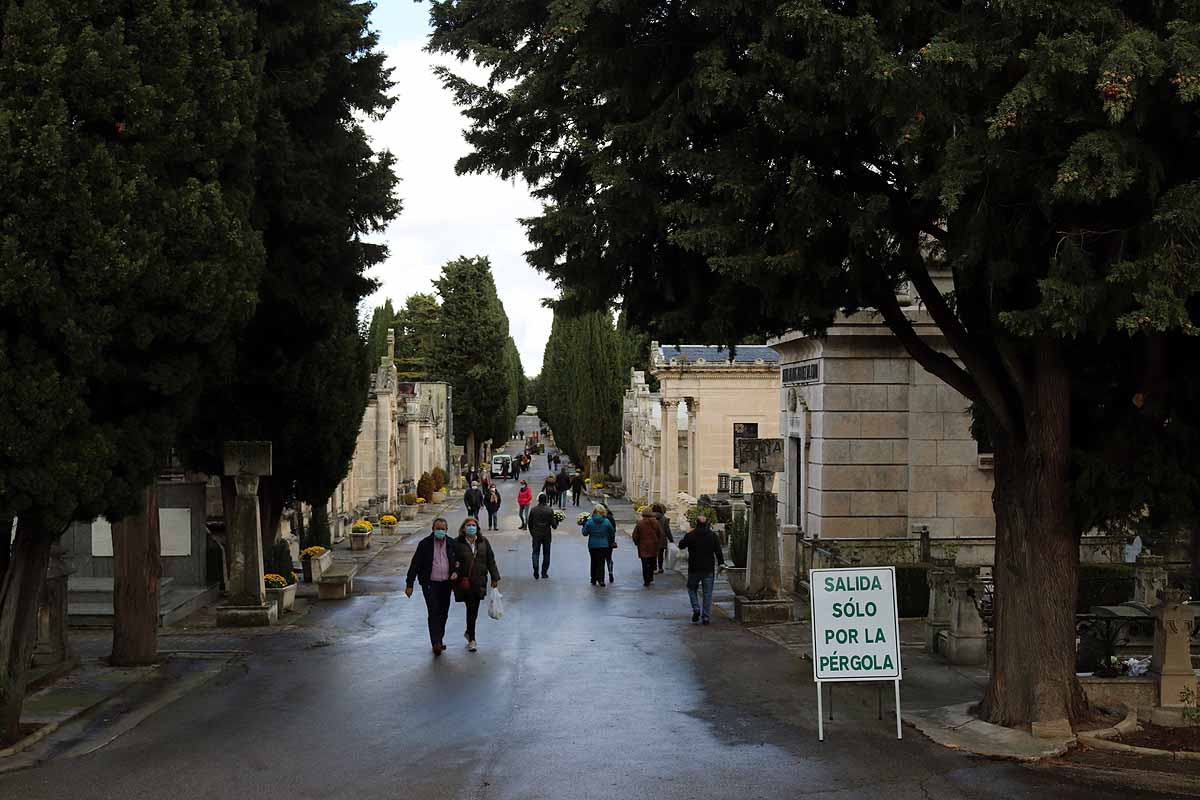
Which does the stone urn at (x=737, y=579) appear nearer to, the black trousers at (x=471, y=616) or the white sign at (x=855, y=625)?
the black trousers at (x=471, y=616)

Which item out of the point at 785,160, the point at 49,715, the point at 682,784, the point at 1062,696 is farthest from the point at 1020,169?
the point at 49,715

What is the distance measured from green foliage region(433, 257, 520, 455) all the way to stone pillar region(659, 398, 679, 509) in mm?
36552

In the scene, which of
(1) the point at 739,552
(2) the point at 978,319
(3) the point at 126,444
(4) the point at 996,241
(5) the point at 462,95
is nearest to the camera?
(4) the point at 996,241

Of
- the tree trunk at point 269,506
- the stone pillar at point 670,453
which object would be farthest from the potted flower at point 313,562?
the stone pillar at point 670,453

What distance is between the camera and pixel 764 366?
4206 cm

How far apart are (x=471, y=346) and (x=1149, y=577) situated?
6519cm

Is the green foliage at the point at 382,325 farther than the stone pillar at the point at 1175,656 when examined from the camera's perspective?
Yes

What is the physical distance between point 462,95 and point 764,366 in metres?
30.5

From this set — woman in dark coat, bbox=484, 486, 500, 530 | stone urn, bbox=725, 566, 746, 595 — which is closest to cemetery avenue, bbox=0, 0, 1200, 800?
stone urn, bbox=725, 566, 746, 595

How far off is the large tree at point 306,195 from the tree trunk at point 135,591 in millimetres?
2120

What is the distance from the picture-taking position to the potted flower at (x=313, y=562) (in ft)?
81.5

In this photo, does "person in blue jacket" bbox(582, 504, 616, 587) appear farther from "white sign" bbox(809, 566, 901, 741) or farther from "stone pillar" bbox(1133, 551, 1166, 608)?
"white sign" bbox(809, 566, 901, 741)

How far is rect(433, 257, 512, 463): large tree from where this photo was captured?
264 ft

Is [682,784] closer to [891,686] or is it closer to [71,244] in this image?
[891,686]
